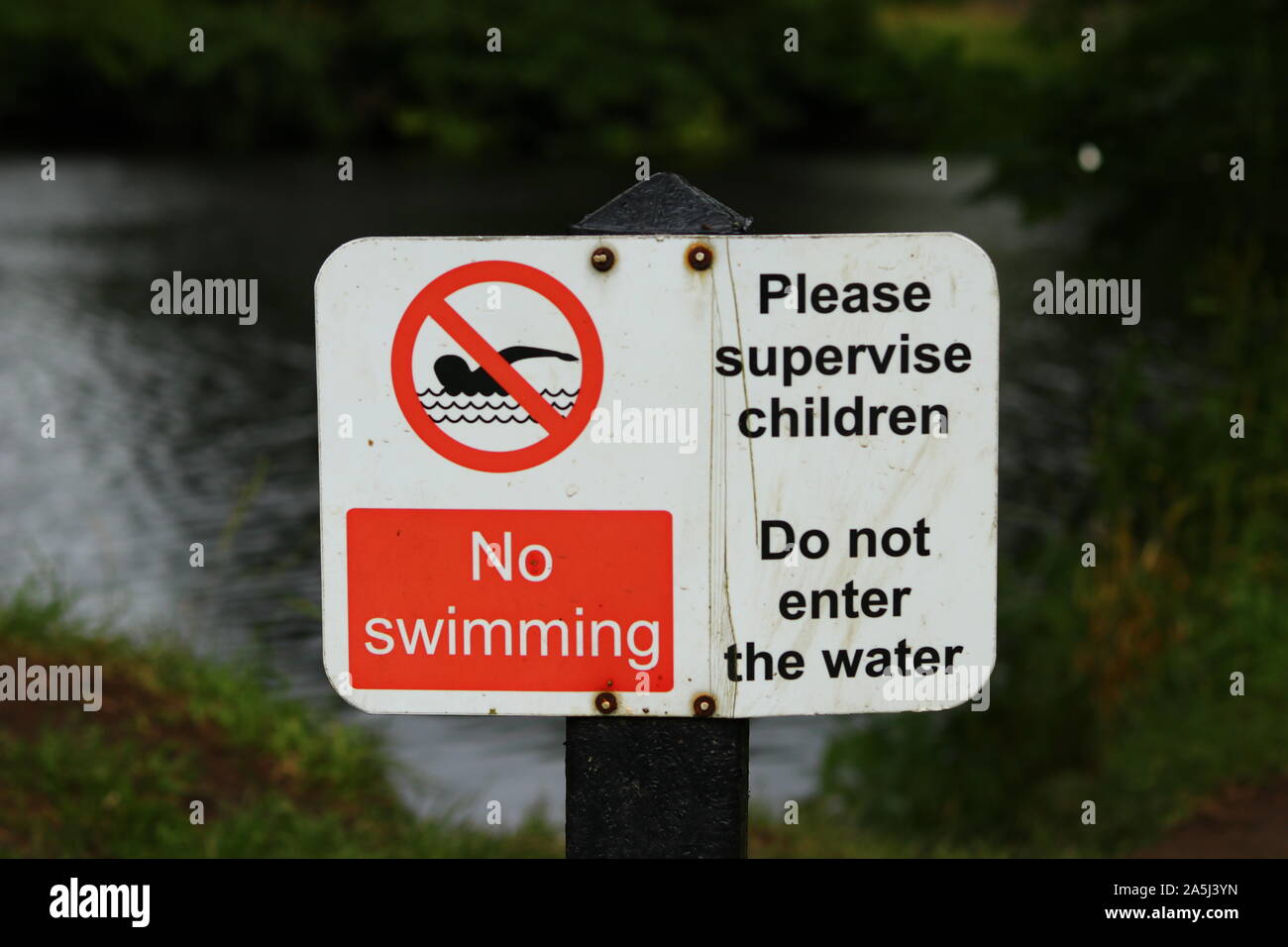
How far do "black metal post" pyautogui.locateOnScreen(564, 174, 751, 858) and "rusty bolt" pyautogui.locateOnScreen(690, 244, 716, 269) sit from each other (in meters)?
0.04

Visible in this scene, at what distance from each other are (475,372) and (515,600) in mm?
250

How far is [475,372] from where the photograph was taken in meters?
1.82

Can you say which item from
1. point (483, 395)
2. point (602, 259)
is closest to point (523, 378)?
point (483, 395)

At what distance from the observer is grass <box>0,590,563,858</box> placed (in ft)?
13.2

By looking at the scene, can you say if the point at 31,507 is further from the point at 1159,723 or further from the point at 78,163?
the point at 78,163

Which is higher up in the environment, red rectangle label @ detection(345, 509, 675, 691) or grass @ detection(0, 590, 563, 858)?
red rectangle label @ detection(345, 509, 675, 691)

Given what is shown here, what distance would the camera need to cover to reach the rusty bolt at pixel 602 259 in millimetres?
1817

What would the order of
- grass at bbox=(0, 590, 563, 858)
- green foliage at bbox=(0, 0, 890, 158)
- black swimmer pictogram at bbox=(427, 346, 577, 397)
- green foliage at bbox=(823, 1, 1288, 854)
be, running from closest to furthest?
black swimmer pictogram at bbox=(427, 346, 577, 397), grass at bbox=(0, 590, 563, 858), green foliage at bbox=(823, 1, 1288, 854), green foliage at bbox=(0, 0, 890, 158)

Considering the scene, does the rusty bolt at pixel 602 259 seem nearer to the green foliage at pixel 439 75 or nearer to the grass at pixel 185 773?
the grass at pixel 185 773

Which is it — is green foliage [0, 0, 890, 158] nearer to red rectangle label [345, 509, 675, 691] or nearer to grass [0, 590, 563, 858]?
grass [0, 590, 563, 858]

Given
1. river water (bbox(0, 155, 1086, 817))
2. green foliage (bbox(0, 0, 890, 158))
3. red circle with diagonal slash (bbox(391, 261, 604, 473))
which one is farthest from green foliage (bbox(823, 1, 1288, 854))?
green foliage (bbox(0, 0, 890, 158))

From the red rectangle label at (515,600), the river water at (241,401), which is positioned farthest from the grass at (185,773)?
the red rectangle label at (515,600)

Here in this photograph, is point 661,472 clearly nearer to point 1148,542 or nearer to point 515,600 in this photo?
point 515,600

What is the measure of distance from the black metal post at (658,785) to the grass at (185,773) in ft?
7.64
